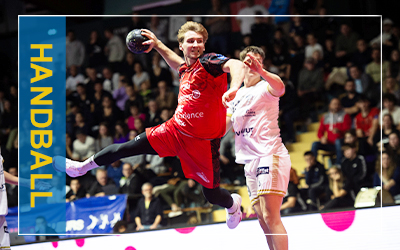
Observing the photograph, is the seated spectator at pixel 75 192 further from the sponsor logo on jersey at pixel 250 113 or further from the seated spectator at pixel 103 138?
the sponsor logo on jersey at pixel 250 113

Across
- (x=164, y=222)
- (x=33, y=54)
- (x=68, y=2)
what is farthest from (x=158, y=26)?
(x=164, y=222)

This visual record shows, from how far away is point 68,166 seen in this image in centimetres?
410

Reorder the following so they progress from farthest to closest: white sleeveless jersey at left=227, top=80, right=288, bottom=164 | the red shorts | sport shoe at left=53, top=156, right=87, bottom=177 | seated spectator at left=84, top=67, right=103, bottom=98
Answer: seated spectator at left=84, top=67, right=103, bottom=98 < sport shoe at left=53, top=156, right=87, bottom=177 < white sleeveless jersey at left=227, top=80, right=288, bottom=164 < the red shorts

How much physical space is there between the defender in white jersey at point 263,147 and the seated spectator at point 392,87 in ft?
8.35

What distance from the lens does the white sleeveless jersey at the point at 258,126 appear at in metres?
3.87

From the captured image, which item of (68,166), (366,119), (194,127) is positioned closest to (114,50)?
(68,166)

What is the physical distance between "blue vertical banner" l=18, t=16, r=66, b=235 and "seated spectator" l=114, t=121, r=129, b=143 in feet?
2.47

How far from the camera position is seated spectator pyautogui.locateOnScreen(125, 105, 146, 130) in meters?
5.20

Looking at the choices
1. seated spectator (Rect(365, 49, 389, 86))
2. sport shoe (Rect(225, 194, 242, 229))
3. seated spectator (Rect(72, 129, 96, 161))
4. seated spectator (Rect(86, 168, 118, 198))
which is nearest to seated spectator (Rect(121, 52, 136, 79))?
seated spectator (Rect(72, 129, 96, 161))

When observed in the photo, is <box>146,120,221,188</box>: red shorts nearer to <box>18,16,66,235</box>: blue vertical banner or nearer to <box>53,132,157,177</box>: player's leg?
<box>53,132,157,177</box>: player's leg

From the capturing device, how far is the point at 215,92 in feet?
12.1

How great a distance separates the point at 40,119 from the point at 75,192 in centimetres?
91

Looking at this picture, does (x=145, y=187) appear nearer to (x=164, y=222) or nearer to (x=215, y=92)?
(x=164, y=222)

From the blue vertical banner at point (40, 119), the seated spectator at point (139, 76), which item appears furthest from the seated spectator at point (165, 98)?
the blue vertical banner at point (40, 119)
